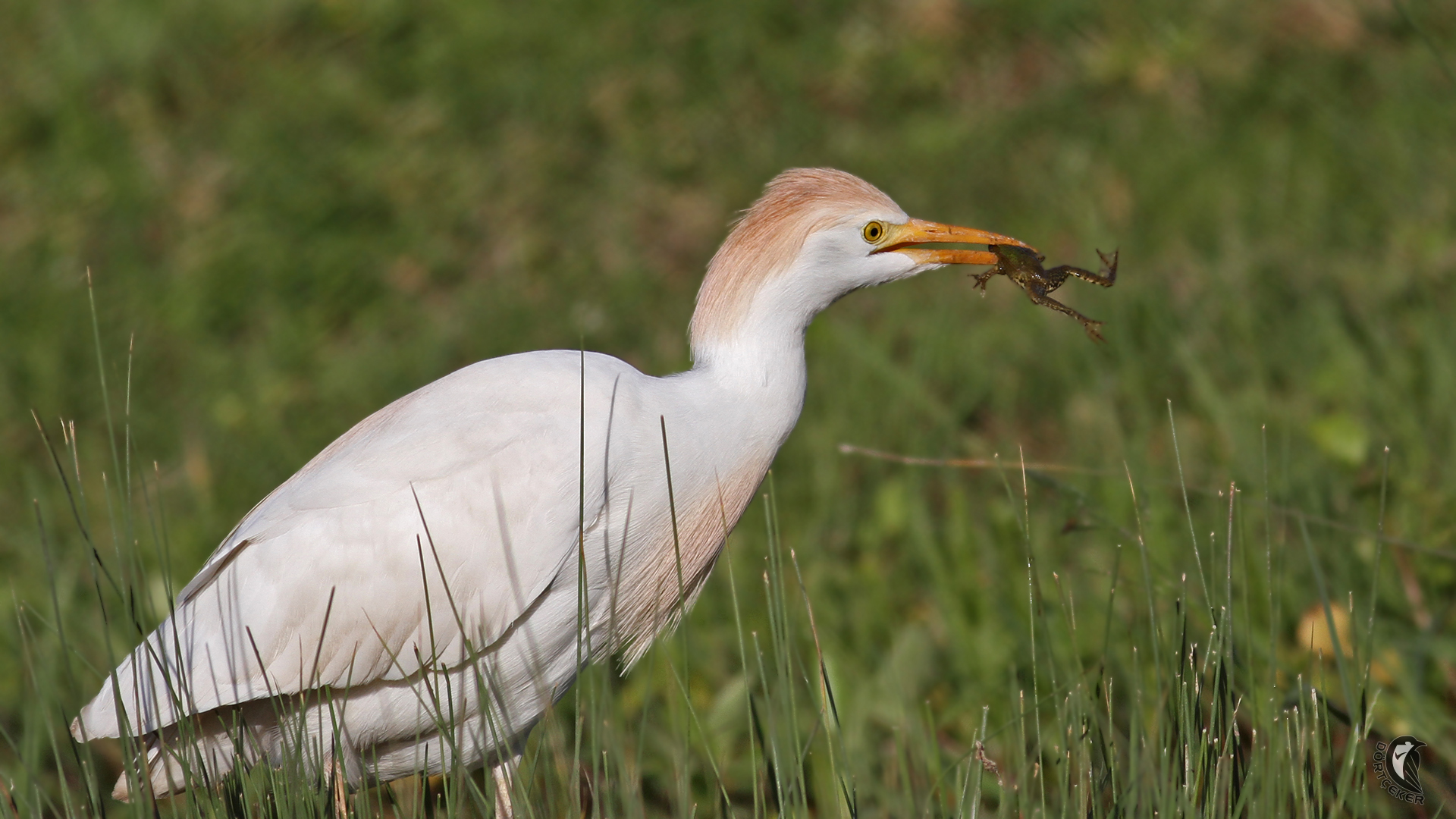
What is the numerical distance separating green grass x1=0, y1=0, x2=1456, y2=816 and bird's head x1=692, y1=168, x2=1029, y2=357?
480 mm

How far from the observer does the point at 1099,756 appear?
2549 millimetres

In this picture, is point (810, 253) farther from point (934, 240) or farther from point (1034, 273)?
point (1034, 273)

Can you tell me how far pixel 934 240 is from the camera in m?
2.68

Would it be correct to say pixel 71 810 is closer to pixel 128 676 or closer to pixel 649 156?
pixel 128 676

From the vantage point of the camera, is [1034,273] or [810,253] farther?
[1034,273]

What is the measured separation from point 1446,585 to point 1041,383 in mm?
1842

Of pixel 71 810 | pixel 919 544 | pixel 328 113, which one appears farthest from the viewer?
pixel 328 113

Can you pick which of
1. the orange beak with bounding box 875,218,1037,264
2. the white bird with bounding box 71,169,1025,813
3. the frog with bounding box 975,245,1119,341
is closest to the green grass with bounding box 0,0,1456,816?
the white bird with bounding box 71,169,1025,813

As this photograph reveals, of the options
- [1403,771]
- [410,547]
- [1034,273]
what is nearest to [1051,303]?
[1034,273]

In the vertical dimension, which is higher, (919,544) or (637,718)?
(919,544)

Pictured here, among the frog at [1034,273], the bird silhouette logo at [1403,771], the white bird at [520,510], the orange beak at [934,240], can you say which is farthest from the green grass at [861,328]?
the orange beak at [934,240]

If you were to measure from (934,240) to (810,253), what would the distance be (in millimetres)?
260

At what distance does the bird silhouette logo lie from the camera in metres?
2.57

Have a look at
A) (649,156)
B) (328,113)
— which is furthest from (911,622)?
(328,113)
